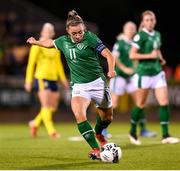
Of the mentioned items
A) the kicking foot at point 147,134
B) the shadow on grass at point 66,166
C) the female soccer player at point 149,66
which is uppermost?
the female soccer player at point 149,66

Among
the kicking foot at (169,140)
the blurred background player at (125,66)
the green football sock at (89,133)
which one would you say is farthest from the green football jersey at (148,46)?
the green football sock at (89,133)

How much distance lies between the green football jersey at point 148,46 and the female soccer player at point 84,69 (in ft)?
8.25

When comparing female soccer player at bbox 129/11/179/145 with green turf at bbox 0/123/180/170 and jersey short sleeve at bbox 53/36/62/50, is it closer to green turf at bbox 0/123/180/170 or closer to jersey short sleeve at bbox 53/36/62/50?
green turf at bbox 0/123/180/170

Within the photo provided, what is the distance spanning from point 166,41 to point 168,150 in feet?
60.9

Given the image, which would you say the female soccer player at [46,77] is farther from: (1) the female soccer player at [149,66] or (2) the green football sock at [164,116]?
(2) the green football sock at [164,116]

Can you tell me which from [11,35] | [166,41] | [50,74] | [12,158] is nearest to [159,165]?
[12,158]

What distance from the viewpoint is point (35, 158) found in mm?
9578

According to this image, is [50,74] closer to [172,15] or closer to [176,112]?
[176,112]

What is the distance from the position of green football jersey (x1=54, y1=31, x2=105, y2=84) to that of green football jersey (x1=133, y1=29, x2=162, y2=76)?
2.64m

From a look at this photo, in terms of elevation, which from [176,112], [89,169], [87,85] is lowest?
[176,112]

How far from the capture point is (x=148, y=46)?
12023mm

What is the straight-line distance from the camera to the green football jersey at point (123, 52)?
1461cm

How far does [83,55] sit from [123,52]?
18.1 ft

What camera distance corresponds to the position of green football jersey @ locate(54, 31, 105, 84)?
30.3 feet
